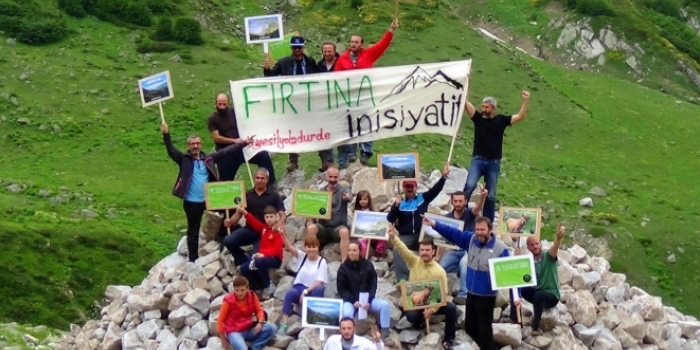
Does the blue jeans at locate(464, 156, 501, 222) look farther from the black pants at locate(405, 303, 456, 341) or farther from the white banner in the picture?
the black pants at locate(405, 303, 456, 341)

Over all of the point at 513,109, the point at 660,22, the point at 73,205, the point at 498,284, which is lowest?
the point at 660,22

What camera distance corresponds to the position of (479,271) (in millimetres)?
14320

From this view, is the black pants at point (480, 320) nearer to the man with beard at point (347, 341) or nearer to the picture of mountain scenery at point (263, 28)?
the man with beard at point (347, 341)

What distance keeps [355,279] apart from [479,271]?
1.94m

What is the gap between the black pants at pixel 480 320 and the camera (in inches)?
572

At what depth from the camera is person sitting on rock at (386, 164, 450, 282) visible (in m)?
15.8

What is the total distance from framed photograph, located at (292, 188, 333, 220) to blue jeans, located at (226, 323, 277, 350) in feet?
7.54

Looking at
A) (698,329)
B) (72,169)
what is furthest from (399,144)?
(698,329)

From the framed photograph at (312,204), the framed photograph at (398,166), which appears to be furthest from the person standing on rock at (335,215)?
the framed photograph at (398,166)

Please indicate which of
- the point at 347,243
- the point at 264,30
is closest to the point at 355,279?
the point at 347,243

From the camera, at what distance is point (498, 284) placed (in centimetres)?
1409

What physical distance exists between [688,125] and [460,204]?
28.7 m

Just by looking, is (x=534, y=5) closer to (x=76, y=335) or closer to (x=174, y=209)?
(x=174, y=209)

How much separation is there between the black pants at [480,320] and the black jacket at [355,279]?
5.27ft
